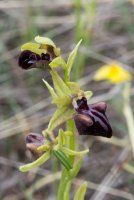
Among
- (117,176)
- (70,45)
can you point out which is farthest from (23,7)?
(117,176)

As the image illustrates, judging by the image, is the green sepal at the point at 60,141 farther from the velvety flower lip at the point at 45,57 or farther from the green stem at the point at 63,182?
the velvety flower lip at the point at 45,57

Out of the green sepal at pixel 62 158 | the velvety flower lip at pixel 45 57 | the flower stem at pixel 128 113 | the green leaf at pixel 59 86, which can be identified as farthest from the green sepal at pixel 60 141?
the flower stem at pixel 128 113

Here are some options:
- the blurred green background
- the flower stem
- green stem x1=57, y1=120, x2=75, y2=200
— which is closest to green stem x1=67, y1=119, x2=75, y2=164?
green stem x1=57, y1=120, x2=75, y2=200

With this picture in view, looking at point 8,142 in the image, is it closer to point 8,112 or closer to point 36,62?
point 8,112

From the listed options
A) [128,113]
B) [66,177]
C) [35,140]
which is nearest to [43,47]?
[35,140]

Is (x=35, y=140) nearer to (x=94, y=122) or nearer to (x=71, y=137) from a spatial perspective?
(x=71, y=137)

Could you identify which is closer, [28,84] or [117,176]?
[117,176]
